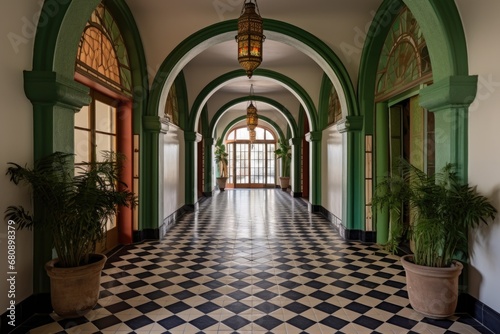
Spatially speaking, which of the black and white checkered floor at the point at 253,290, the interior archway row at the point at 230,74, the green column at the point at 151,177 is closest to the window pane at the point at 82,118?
the interior archway row at the point at 230,74

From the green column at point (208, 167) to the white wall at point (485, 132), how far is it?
12.5 metres

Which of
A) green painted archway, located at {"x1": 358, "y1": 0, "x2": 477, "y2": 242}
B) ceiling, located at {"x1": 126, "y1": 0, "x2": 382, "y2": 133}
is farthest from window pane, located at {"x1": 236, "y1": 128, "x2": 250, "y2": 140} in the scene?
green painted archway, located at {"x1": 358, "y1": 0, "x2": 477, "y2": 242}

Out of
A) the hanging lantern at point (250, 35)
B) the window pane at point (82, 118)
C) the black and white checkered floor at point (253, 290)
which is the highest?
the hanging lantern at point (250, 35)

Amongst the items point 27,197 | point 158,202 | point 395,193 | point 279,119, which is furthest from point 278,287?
point 279,119

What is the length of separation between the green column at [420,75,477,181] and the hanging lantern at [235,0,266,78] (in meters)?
1.94

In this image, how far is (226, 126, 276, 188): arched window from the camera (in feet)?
70.2

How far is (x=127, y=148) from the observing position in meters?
6.45

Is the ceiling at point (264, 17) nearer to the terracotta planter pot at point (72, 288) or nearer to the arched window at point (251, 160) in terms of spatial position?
the terracotta planter pot at point (72, 288)

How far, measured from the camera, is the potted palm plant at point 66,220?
3244 mm

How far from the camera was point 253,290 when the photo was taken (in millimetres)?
4242

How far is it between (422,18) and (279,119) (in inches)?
585

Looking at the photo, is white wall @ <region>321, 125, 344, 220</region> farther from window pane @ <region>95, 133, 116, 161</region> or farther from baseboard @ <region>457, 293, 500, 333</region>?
window pane @ <region>95, 133, 116, 161</region>

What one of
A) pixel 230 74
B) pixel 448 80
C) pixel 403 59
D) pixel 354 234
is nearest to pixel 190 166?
pixel 230 74

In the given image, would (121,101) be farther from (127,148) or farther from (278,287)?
(278,287)
